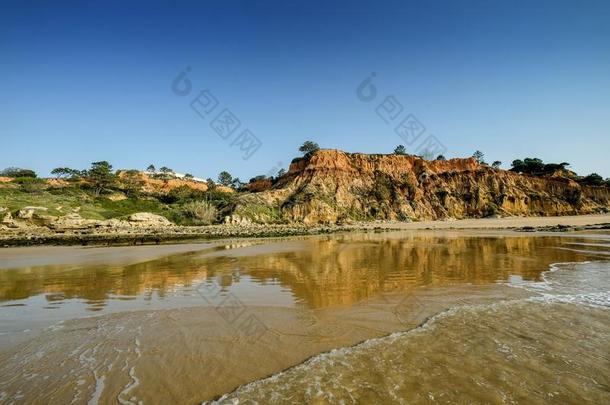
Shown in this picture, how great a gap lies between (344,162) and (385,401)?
67.7m

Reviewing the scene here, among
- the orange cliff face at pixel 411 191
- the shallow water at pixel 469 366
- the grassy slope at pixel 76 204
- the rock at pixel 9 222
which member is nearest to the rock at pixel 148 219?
the grassy slope at pixel 76 204

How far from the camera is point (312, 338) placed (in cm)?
584

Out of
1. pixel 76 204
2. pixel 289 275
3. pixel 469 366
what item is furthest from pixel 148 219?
pixel 469 366

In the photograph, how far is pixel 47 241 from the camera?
95.2 feet

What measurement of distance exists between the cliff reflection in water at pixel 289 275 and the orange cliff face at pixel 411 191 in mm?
42796

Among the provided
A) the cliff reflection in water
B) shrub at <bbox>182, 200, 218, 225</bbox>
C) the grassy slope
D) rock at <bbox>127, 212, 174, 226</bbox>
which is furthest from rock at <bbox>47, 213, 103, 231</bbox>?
the cliff reflection in water

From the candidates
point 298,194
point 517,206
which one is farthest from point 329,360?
point 517,206

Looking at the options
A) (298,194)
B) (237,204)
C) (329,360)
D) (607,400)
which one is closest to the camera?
(607,400)

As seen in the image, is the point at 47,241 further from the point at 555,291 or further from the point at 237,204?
the point at 555,291

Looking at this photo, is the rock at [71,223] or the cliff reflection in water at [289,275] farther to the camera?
the rock at [71,223]

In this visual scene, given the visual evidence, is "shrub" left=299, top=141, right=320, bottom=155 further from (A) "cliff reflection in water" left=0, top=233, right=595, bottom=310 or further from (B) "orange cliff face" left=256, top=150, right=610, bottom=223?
(A) "cliff reflection in water" left=0, top=233, right=595, bottom=310

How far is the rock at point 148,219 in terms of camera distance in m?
45.8

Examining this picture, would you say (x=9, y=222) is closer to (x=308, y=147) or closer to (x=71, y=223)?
(x=71, y=223)

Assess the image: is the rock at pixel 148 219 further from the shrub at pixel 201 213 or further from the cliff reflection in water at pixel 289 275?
the cliff reflection in water at pixel 289 275
